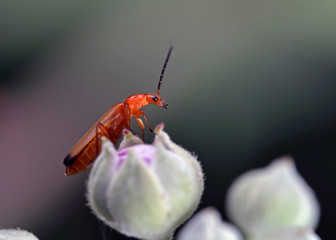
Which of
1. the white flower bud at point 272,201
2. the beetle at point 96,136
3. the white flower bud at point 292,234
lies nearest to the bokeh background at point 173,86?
the beetle at point 96,136

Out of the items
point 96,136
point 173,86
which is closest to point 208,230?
point 96,136

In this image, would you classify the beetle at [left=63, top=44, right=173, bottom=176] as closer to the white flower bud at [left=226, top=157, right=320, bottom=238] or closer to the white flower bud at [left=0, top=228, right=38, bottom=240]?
the white flower bud at [left=0, top=228, right=38, bottom=240]

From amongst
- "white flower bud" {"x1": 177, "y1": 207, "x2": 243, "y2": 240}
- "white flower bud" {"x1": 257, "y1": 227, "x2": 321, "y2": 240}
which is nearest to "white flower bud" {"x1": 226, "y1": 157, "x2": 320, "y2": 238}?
"white flower bud" {"x1": 257, "y1": 227, "x2": 321, "y2": 240}

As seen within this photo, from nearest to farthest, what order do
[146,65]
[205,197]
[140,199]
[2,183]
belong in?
[140,199], [205,197], [2,183], [146,65]

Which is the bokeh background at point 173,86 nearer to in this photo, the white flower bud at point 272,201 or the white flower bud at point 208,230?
the white flower bud at point 272,201

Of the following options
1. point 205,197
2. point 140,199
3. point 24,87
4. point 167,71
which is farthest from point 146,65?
point 140,199

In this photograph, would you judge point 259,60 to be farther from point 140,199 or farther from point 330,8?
point 140,199

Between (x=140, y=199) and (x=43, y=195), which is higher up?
(x=140, y=199)
